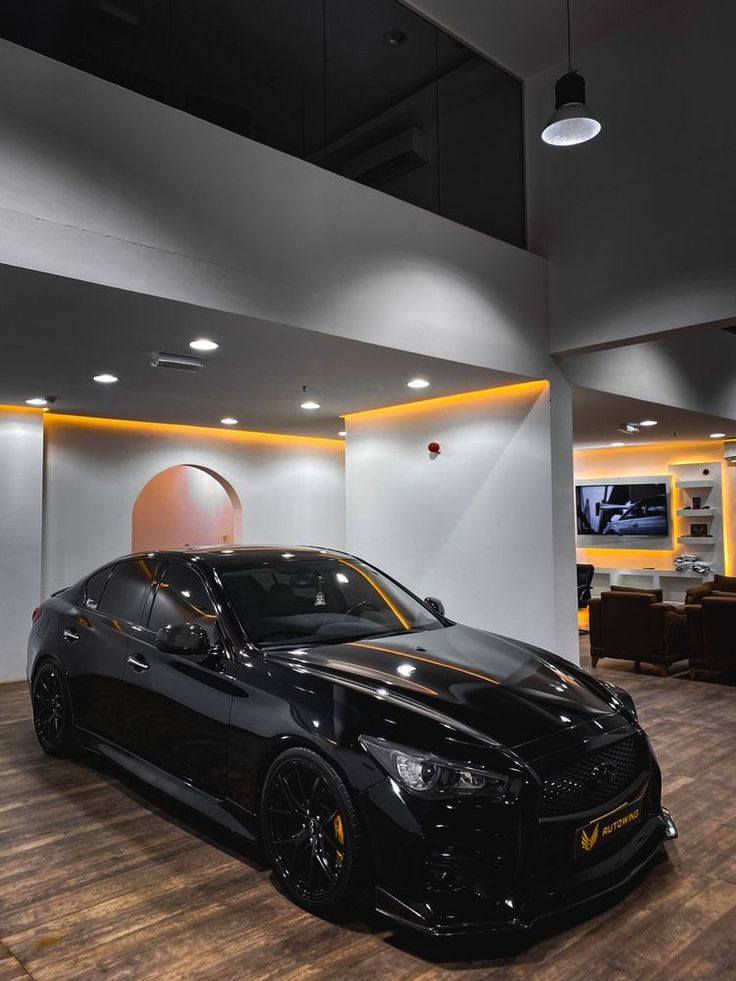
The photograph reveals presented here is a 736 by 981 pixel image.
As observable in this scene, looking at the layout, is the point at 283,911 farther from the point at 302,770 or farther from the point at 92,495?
the point at 92,495

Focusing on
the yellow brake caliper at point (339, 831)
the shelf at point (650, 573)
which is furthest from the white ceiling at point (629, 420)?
the yellow brake caliper at point (339, 831)

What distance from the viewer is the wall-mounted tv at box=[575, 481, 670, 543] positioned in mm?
12570

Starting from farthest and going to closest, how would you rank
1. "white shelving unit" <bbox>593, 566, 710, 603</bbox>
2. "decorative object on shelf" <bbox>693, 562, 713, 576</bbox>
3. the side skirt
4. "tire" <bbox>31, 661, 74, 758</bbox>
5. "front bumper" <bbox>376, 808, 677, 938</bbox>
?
"white shelving unit" <bbox>593, 566, 710, 603</bbox> → "decorative object on shelf" <bbox>693, 562, 713, 576</bbox> → "tire" <bbox>31, 661, 74, 758</bbox> → the side skirt → "front bumper" <bbox>376, 808, 677, 938</bbox>

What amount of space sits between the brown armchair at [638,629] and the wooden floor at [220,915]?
323 centimetres

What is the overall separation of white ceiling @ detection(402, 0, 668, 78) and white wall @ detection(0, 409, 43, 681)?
517 cm

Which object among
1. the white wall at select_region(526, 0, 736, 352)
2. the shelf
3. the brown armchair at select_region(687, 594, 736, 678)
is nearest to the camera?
the white wall at select_region(526, 0, 736, 352)

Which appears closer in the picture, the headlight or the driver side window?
the headlight

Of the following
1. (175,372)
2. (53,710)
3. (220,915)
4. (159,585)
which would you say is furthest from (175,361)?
(220,915)

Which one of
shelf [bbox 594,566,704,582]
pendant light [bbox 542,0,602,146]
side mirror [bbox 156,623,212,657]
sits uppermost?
pendant light [bbox 542,0,602,146]

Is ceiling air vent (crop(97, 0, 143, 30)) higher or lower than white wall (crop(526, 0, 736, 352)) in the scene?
higher

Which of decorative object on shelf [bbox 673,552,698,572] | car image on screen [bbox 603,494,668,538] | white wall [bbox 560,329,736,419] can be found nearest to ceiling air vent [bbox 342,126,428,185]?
white wall [bbox 560,329,736,419]

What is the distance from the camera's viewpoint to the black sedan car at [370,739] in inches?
84.8

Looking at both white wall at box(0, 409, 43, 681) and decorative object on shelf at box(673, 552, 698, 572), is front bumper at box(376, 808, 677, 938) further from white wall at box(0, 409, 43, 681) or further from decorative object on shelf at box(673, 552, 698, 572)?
decorative object on shelf at box(673, 552, 698, 572)

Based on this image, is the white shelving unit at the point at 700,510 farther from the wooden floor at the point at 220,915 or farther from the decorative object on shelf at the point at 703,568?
the wooden floor at the point at 220,915
